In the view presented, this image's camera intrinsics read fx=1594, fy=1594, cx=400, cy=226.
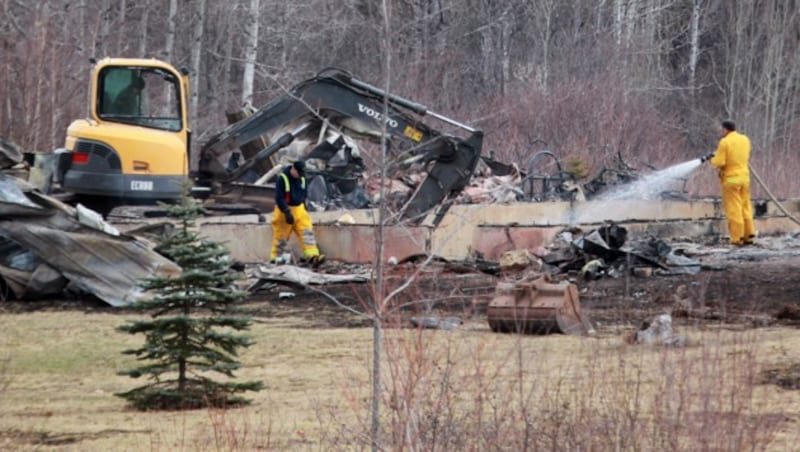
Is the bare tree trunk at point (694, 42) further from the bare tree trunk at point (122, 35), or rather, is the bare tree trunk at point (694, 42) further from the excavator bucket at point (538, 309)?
the excavator bucket at point (538, 309)

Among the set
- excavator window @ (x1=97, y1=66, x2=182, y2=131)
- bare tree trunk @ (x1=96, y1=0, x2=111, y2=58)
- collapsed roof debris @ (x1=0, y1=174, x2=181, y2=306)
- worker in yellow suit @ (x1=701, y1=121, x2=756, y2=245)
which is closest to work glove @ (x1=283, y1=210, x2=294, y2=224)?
excavator window @ (x1=97, y1=66, x2=182, y2=131)

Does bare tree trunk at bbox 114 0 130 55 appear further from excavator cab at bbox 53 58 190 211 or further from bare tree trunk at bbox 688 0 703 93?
bare tree trunk at bbox 688 0 703 93

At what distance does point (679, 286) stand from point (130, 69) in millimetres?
8924

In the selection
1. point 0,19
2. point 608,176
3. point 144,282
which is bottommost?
point 144,282

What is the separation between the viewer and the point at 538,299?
15.8m

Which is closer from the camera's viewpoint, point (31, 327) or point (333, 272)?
point (31, 327)

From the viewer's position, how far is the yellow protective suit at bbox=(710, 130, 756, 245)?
84.8 ft

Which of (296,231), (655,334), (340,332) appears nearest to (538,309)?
(655,334)

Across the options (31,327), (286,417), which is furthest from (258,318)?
(286,417)

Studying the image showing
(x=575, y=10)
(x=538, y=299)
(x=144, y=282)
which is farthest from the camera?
(x=575, y=10)

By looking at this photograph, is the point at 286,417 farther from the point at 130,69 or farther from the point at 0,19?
the point at 0,19

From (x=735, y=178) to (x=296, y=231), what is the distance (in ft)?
24.2

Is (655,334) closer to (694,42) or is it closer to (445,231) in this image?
(445,231)

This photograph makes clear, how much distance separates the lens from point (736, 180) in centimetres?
2577
